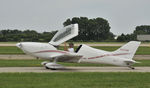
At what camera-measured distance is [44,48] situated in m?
17.4

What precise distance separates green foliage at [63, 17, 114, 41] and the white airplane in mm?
68582

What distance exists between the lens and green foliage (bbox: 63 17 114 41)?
308 feet

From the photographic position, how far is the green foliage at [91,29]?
308 ft

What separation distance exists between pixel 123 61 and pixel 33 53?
4.82 metres

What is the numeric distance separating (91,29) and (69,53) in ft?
284

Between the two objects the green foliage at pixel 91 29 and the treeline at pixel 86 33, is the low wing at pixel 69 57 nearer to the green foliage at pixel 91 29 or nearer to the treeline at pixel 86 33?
the treeline at pixel 86 33
